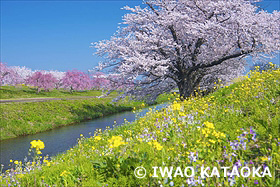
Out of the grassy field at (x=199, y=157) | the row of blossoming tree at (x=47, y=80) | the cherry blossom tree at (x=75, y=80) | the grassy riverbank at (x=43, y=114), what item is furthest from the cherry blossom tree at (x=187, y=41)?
the cherry blossom tree at (x=75, y=80)

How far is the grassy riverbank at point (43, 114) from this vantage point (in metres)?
24.5

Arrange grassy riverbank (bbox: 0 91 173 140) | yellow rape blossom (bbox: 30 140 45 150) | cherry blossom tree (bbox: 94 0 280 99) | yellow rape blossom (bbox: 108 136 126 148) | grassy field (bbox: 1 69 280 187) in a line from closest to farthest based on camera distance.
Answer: grassy field (bbox: 1 69 280 187)
yellow rape blossom (bbox: 108 136 126 148)
yellow rape blossom (bbox: 30 140 45 150)
cherry blossom tree (bbox: 94 0 280 99)
grassy riverbank (bbox: 0 91 173 140)

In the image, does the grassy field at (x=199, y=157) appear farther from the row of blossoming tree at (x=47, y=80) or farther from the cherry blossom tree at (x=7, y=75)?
the cherry blossom tree at (x=7, y=75)

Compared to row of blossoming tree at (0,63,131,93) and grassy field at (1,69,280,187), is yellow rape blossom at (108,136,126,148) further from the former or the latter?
row of blossoming tree at (0,63,131,93)

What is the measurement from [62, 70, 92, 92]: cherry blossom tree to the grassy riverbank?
31.5 meters

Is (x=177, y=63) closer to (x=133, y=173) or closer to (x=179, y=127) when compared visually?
(x=179, y=127)

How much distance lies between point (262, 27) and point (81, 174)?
616 inches

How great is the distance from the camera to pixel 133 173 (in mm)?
4031

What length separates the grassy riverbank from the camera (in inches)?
966

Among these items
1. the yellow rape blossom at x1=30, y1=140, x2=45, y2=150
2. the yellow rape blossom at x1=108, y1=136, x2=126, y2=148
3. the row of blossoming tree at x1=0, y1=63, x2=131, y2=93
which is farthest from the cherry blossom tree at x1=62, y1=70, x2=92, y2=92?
the yellow rape blossom at x1=108, y1=136, x2=126, y2=148

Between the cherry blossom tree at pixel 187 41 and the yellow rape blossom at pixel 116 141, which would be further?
the cherry blossom tree at pixel 187 41

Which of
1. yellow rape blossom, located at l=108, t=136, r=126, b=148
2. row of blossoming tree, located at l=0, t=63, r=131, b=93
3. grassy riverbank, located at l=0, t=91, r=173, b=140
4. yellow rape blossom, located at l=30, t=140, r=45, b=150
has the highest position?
row of blossoming tree, located at l=0, t=63, r=131, b=93

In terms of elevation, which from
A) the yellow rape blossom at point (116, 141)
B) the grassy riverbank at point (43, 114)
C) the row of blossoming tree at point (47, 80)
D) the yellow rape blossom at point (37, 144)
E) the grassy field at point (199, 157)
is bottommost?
the grassy field at point (199, 157)

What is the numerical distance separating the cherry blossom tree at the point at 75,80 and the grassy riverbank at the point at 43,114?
103 feet
